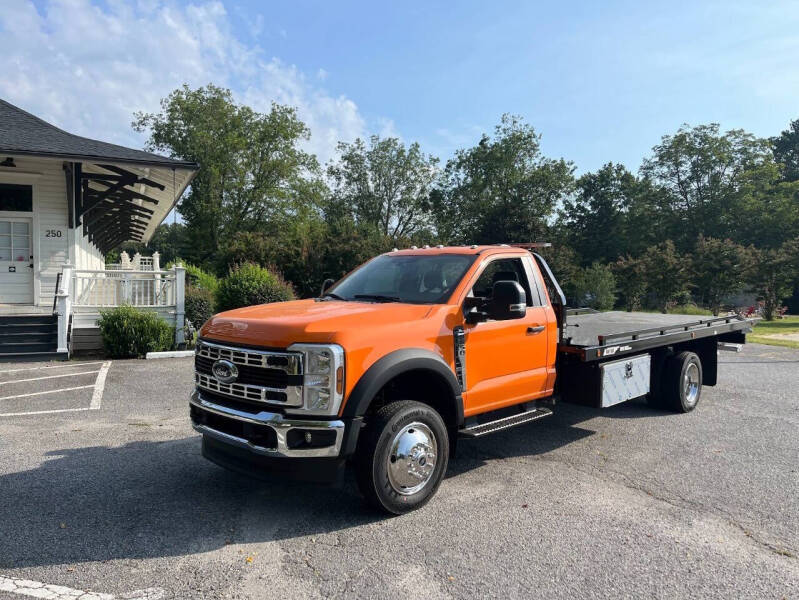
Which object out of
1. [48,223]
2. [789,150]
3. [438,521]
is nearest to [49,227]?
[48,223]

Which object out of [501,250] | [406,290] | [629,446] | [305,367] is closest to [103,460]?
[305,367]

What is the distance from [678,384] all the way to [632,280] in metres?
21.2

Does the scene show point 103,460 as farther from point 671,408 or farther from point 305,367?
point 671,408

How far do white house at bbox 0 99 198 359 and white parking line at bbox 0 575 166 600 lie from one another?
963 cm

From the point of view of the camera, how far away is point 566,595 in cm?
313

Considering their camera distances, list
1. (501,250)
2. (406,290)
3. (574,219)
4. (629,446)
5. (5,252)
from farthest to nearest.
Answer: (574,219), (5,252), (629,446), (501,250), (406,290)

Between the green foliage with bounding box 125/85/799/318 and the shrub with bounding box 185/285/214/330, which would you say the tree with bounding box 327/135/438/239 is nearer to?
the green foliage with bounding box 125/85/799/318

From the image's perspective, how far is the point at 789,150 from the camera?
2598 inches

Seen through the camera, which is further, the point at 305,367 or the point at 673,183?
the point at 673,183

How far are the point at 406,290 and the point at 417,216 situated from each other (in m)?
52.2

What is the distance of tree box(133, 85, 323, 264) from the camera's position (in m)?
42.9

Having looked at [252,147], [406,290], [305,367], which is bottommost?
[305,367]

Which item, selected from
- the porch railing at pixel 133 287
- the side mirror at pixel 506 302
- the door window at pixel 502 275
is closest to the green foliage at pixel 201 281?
the porch railing at pixel 133 287

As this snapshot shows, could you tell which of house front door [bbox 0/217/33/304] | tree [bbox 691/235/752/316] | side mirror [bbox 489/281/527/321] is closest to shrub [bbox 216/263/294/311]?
house front door [bbox 0/217/33/304]
